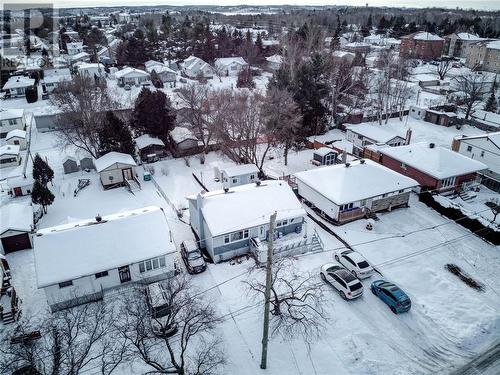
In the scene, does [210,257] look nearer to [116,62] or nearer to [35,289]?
[35,289]

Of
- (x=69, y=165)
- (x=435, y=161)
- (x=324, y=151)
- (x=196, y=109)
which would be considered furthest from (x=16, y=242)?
(x=435, y=161)

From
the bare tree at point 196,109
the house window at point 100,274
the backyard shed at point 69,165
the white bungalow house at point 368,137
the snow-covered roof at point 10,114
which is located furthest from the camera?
the snow-covered roof at point 10,114

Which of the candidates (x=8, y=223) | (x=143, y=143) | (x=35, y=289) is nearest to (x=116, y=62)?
(x=143, y=143)

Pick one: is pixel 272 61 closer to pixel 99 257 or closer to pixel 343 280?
pixel 343 280

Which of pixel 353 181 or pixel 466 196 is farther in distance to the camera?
pixel 466 196

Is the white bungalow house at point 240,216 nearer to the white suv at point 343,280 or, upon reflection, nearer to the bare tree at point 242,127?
the white suv at point 343,280

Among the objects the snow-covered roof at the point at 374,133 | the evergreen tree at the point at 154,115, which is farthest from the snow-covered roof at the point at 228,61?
the snow-covered roof at the point at 374,133
